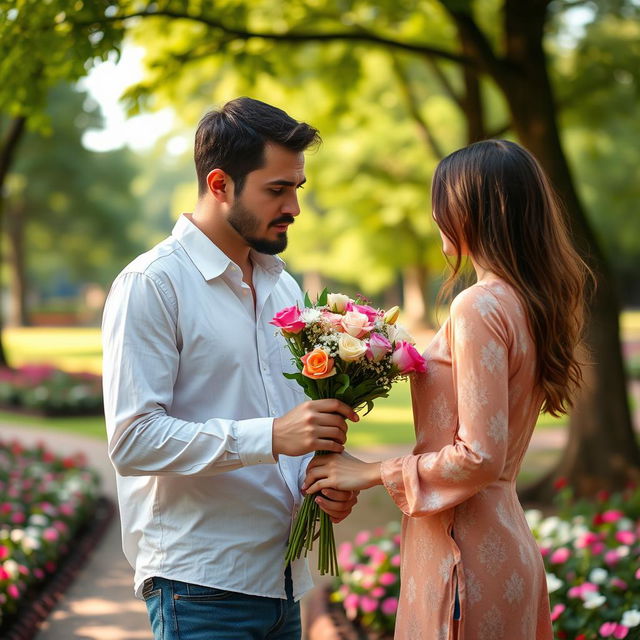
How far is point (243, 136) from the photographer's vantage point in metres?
2.68

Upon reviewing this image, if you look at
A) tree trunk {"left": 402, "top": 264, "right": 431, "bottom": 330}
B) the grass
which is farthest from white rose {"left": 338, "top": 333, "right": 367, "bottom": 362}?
tree trunk {"left": 402, "top": 264, "right": 431, "bottom": 330}

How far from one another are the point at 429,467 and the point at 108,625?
3914 mm

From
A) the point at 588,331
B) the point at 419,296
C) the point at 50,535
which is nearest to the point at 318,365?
the point at 50,535

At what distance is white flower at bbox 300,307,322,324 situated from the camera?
100 inches

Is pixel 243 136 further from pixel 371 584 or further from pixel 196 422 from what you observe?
pixel 371 584

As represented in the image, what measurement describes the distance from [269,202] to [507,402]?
3.15ft

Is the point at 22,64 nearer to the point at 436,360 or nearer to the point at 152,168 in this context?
the point at 436,360

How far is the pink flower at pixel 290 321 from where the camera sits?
2521mm

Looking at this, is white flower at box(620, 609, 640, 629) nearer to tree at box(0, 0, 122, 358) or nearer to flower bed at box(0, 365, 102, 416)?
tree at box(0, 0, 122, 358)

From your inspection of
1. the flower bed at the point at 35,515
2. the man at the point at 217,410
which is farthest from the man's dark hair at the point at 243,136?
the flower bed at the point at 35,515

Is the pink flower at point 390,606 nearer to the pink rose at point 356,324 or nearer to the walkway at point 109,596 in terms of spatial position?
the walkway at point 109,596

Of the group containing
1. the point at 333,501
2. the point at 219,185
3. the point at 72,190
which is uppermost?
the point at 72,190

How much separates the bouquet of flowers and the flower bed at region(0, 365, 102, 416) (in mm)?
13591

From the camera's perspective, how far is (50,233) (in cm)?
3922
